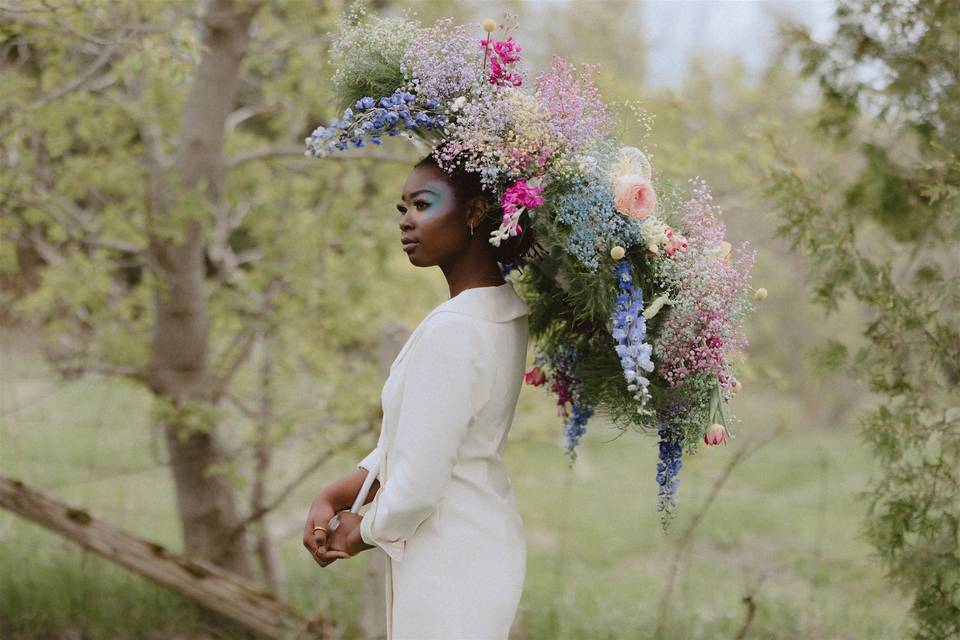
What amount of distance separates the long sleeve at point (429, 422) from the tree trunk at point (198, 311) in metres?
2.71

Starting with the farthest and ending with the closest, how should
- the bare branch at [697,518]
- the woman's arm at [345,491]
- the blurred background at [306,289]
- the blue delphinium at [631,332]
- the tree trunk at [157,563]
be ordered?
the tree trunk at [157,563]
the bare branch at [697,518]
the blurred background at [306,289]
the woman's arm at [345,491]
the blue delphinium at [631,332]

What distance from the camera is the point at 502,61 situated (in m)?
2.44

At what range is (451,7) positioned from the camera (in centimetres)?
562

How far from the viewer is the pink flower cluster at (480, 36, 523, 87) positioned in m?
2.42

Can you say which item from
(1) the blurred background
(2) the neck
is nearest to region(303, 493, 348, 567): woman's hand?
(2) the neck

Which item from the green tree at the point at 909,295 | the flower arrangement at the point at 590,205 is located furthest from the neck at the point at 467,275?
the green tree at the point at 909,295

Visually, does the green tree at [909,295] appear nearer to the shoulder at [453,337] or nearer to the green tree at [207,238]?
the shoulder at [453,337]

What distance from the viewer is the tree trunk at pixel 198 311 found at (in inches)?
187

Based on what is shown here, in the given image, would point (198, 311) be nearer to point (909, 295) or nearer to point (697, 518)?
point (697, 518)

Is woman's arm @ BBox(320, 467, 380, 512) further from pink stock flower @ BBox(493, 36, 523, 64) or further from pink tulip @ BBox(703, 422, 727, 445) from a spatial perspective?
pink stock flower @ BBox(493, 36, 523, 64)

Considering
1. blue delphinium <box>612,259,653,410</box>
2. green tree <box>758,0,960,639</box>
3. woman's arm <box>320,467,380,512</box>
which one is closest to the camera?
blue delphinium <box>612,259,653,410</box>

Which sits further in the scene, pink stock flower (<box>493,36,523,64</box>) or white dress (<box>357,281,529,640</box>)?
pink stock flower (<box>493,36,523,64</box>)

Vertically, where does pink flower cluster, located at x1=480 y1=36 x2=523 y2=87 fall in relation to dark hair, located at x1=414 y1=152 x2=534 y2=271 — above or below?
above

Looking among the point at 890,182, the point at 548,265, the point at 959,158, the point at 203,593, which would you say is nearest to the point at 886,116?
the point at 890,182
